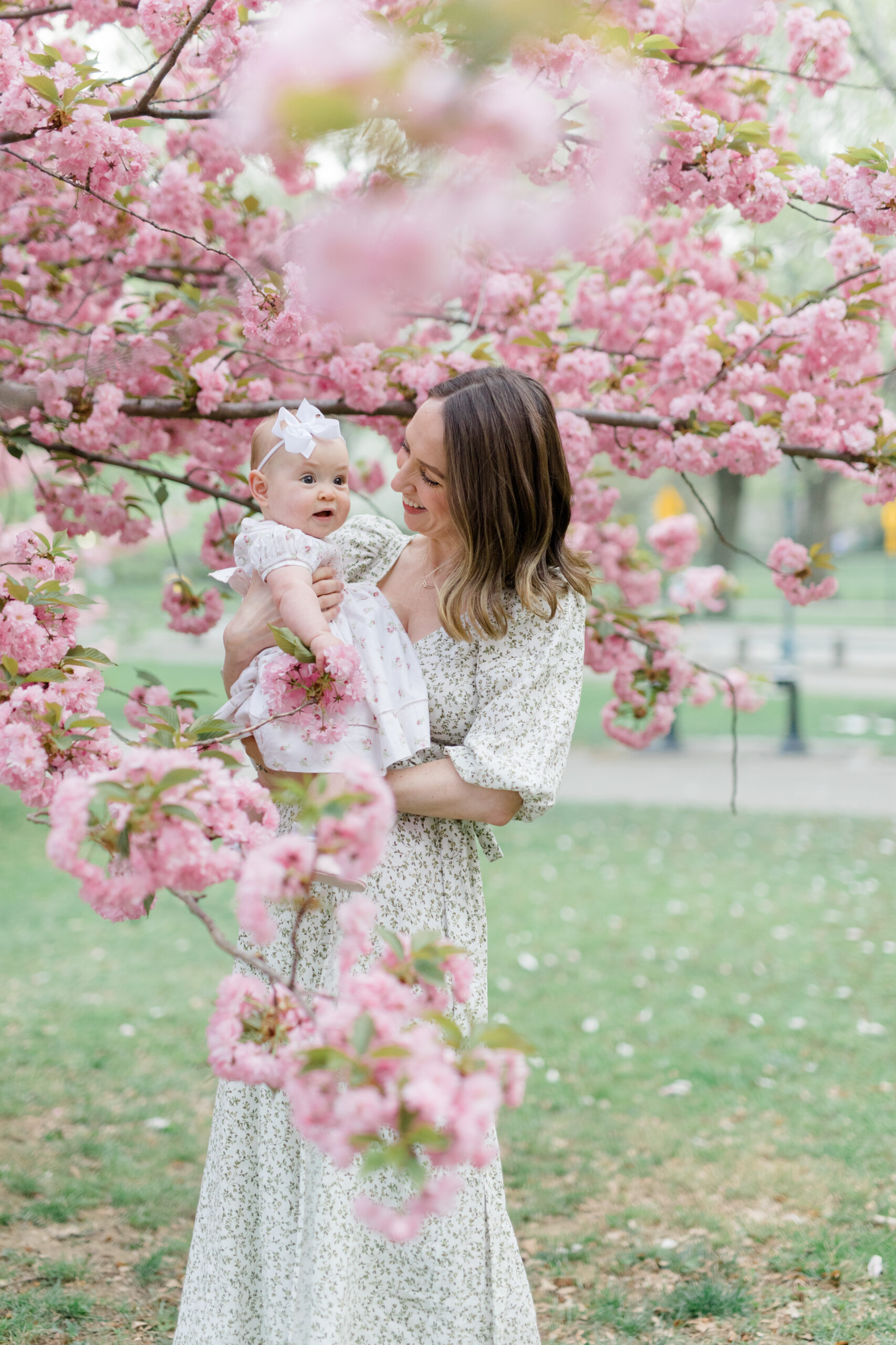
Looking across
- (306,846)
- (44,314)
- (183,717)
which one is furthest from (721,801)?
(306,846)

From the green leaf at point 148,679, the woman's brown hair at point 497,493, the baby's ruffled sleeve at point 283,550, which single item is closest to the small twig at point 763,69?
the woman's brown hair at point 497,493

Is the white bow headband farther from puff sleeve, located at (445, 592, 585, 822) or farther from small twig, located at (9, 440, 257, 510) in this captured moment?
small twig, located at (9, 440, 257, 510)

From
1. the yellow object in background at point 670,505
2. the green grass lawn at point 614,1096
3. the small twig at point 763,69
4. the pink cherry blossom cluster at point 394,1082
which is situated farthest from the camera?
the yellow object in background at point 670,505

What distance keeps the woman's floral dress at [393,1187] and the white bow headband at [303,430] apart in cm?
41

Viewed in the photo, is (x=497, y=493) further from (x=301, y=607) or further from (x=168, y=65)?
(x=168, y=65)

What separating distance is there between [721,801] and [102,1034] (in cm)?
600

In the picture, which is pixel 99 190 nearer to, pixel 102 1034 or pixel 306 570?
pixel 306 570

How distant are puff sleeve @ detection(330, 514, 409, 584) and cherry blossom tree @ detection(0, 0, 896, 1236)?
0.41m

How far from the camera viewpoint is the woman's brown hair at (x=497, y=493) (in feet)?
7.18

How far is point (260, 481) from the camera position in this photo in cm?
227

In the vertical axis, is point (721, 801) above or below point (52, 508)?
below

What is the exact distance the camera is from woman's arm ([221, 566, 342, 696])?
2.14 metres

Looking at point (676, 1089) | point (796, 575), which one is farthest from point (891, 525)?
point (796, 575)

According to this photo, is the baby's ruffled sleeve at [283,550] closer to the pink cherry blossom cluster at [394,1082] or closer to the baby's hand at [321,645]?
the baby's hand at [321,645]
